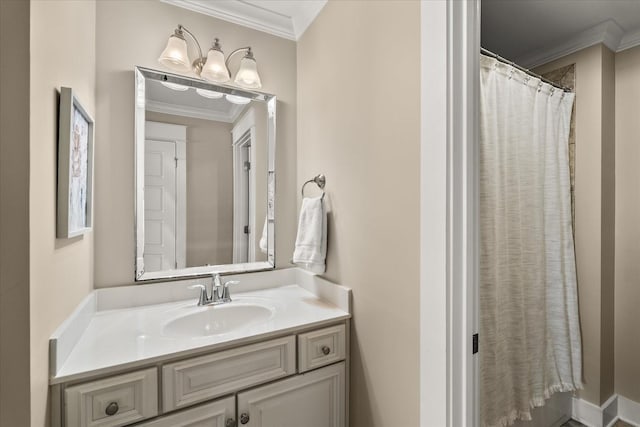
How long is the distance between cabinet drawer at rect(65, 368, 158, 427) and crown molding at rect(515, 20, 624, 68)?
2800 millimetres

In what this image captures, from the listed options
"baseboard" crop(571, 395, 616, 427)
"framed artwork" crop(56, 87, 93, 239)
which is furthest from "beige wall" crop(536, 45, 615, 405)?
"framed artwork" crop(56, 87, 93, 239)

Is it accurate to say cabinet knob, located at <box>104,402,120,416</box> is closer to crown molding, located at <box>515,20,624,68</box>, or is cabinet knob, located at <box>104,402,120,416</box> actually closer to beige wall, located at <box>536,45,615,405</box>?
A: beige wall, located at <box>536,45,615,405</box>

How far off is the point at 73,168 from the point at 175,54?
79 centimetres

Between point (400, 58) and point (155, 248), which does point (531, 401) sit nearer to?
point (400, 58)

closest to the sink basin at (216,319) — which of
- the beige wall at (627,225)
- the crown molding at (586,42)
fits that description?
the beige wall at (627,225)

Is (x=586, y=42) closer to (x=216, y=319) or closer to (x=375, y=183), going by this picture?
(x=375, y=183)

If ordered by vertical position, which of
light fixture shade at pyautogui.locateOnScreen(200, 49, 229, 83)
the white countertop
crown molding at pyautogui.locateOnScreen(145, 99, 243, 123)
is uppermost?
light fixture shade at pyautogui.locateOnScreen(200, 49, 229, 83)

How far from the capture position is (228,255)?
1648 mm

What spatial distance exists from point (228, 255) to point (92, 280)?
2.00 feet

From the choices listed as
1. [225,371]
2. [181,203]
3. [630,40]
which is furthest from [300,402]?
[630,40]

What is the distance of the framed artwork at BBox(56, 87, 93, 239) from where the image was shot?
0.89 m
